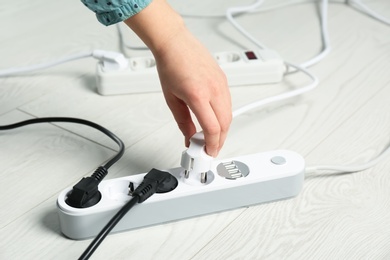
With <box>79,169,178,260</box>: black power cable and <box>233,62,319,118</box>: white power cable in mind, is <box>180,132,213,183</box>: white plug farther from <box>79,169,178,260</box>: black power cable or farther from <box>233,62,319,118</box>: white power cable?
<box>233,62,319,118</box>: white power cable

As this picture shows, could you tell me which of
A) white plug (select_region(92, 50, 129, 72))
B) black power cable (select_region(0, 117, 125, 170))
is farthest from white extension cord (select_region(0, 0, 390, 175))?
black power cable (select_region(0, 117, 125, 170))

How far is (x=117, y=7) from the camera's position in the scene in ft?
1.86

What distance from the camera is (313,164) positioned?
2.47 ft

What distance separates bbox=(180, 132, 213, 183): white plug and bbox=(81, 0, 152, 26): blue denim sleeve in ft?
0.49

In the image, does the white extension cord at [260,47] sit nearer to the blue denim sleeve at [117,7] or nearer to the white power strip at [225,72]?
the white power strip at [225,72]

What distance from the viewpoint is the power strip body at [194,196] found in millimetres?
605

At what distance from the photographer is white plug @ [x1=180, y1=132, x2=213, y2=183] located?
0.62 m

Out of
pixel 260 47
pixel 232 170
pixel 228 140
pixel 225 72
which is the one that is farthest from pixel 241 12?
pixel 232 170

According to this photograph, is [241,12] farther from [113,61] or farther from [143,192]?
[143,192]

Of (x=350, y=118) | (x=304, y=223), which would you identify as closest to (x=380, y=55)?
(x=350, y=118)

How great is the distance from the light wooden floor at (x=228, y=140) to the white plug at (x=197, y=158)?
62 millimetres

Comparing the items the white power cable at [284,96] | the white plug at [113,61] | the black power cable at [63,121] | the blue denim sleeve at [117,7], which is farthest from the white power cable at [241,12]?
the blue denim sleeve at [117,7]

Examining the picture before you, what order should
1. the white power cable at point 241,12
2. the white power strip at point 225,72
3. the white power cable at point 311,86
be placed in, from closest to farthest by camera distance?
the white power cable at point 311,86 → the white power strip at point 225,72 → the white power cable at point 241,12

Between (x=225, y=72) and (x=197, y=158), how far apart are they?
319mm
